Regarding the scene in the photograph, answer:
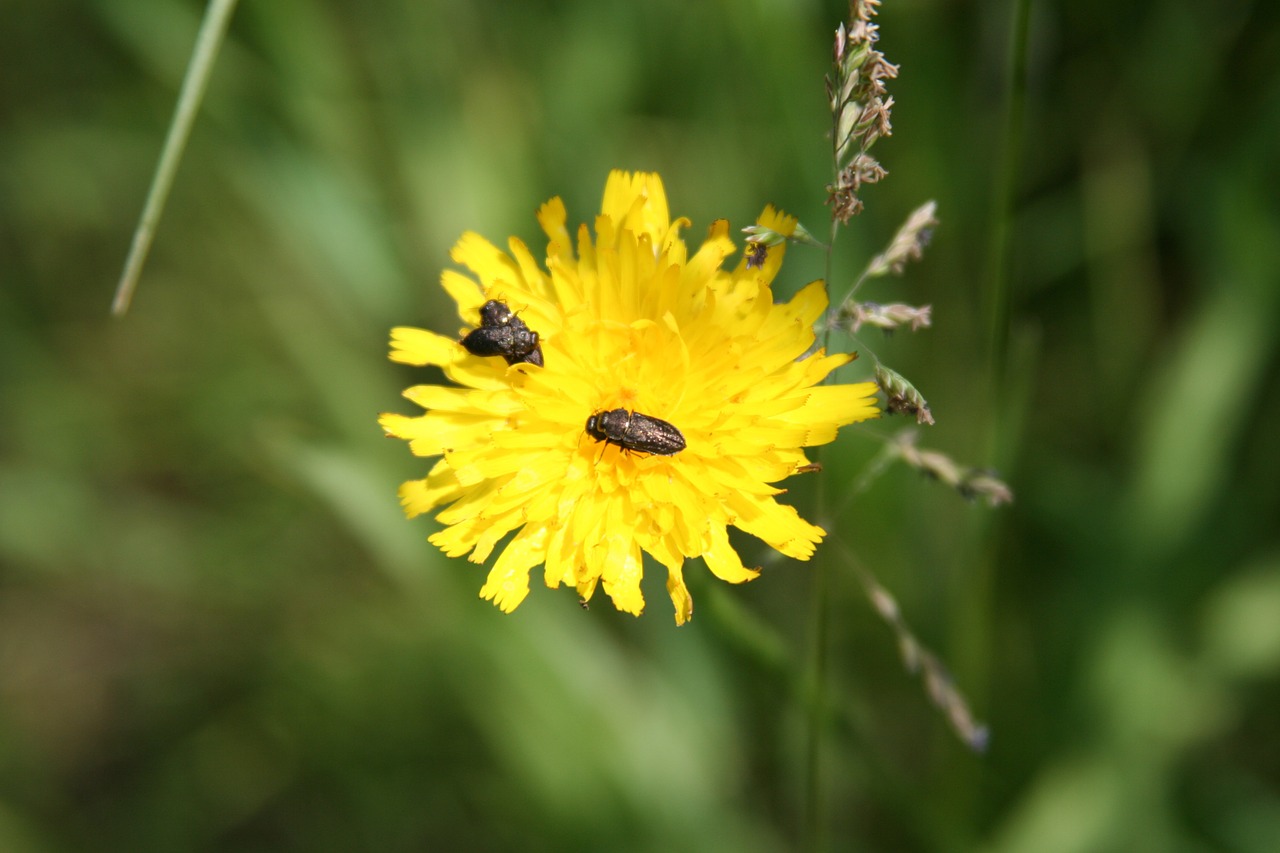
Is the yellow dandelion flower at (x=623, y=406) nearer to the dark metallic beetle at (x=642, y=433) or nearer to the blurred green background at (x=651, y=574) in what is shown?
the dark metallic beetle at (x=642, y=433)

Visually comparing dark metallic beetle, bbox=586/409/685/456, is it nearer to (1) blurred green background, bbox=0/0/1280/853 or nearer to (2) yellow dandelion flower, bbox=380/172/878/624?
(2) yellow dandelion flower, bbox=380/172/878/624

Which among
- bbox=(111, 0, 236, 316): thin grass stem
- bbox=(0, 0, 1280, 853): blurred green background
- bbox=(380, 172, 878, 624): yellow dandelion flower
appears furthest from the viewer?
bbox=(0, 0, 1280, 853): blurred green background

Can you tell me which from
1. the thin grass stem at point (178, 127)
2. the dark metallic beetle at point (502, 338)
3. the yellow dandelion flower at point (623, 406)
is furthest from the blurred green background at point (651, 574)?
the dark metallic beetle at point (502, 338)

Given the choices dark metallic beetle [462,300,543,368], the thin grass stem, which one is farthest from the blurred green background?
dark metallic beetle [462,300,543,368]

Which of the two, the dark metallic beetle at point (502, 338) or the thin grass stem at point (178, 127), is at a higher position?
the thin grass stem at point (178, 127)

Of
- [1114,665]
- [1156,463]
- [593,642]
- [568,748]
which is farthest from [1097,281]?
[568,748]

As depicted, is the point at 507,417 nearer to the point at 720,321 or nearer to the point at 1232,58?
the point at 720,321

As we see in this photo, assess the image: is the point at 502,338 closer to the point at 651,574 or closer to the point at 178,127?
the point at 178,127
